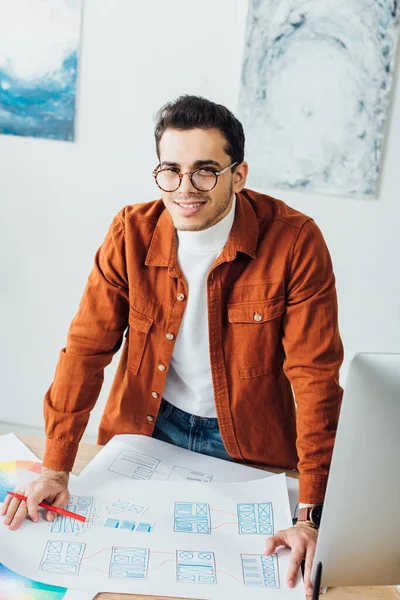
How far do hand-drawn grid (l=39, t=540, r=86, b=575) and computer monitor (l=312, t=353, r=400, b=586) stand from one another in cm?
38

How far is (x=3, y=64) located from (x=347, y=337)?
72.5 inches

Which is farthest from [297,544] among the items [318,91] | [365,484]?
[318,91]

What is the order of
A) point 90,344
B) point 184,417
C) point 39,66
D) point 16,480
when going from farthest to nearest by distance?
1. point 39,66
2. point 184,417
3. point 90,344
4. point 16,480

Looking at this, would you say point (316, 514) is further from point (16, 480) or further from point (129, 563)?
point (16, 480)

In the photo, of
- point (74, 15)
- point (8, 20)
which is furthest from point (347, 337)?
point (8, 20)

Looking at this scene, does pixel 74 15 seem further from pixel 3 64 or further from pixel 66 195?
pixel 66 195

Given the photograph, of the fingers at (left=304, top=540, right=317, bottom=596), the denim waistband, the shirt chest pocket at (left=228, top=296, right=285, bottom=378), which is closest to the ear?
the shirt chest pocket at (left=228, top=296, right=285, bottom=378)

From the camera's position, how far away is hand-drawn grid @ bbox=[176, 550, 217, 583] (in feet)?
3.21

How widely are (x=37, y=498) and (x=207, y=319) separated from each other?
521 mm

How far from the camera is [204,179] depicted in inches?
49.3

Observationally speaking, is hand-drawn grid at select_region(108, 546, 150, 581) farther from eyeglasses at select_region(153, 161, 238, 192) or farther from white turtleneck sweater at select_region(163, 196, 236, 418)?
eyeglasses at select_region(153, 161, 238, 192)

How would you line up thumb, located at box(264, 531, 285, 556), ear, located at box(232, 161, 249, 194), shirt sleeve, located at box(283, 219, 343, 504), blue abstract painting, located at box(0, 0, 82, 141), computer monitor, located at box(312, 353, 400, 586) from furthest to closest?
1. blue abstract painting, located at box(0, 0, 82, 141)
2. ear, located at box(232, 161, 249, 194)
3. shirt sleeve, located at box(283, 219, 343, 504)
4. thumb, located at box(264, 531, 285, 556)
5. computer monitor, located at box(312, 353, 400, 586)

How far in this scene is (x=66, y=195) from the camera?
262cm

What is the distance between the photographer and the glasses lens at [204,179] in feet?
4.08
